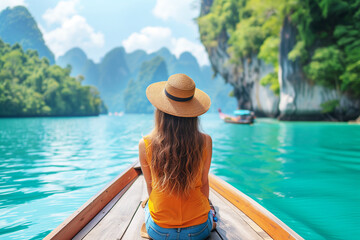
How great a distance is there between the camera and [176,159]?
1.52 meters

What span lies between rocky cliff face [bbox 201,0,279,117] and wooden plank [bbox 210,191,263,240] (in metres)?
28.1

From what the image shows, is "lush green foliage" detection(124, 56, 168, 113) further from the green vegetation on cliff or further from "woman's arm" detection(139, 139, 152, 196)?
"woman's arm" detection(139, 139, 152, 196)

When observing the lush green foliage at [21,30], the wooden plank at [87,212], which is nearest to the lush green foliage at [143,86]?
the lush green foliage at [21,30]

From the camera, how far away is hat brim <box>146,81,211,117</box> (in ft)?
4.86

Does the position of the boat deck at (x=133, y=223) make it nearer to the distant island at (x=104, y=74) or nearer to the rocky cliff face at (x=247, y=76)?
the rocky cliff face at (x=247, y=76)

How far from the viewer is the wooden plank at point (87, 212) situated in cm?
168

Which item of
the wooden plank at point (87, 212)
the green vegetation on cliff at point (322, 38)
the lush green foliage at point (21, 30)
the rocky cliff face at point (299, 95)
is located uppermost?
the lush green foliage at point (21, 30)

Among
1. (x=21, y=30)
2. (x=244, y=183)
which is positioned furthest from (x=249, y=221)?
(x=21, y=30)

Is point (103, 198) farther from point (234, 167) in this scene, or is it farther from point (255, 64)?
point (255, 64)

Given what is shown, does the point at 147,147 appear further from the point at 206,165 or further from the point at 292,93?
the point at 292,93

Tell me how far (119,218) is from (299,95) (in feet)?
80.0

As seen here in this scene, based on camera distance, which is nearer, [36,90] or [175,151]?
[175,151]

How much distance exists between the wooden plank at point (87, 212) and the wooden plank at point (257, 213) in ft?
4.16

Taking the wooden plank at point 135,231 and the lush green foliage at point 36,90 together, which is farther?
the lush green foliage at point 36,90
